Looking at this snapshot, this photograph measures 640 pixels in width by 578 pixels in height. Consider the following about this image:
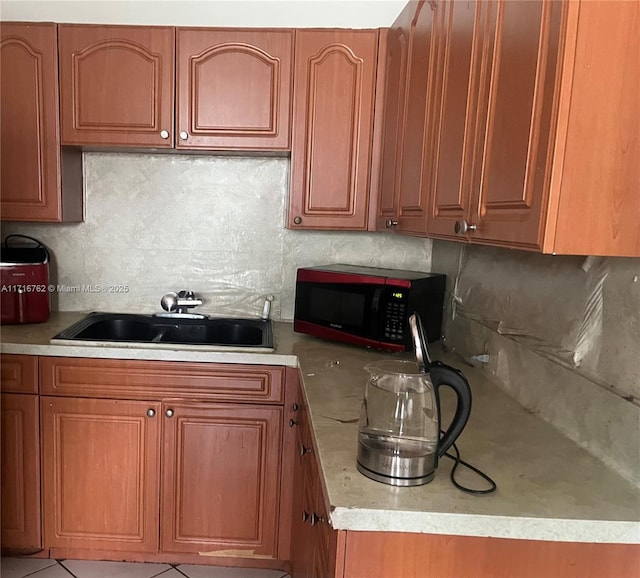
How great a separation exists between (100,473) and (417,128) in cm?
165

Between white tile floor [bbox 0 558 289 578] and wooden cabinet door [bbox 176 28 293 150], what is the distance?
162 cm

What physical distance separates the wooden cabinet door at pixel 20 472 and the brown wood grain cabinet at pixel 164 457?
4cm

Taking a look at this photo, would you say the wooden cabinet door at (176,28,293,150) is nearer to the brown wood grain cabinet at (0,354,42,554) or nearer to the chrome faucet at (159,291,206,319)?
the chrome faucet at (159,291,206,319)

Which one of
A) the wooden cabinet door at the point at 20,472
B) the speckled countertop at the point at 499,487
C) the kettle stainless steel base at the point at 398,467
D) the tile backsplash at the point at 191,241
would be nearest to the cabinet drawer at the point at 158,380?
the wooden cabinet door at the point at 20,472

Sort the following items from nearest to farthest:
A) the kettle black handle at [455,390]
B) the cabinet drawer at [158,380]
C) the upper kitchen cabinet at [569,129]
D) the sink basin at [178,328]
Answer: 1. the upper kitchen cabinet at [569,129]
2. the kettle black handle at [455,390]
3. the cabinet drawer at [158,380]
4. the sink basin at [178,328]

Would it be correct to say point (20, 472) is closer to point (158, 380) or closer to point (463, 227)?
point (158, 380)

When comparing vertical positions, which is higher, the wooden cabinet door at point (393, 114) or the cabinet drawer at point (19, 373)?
the wooden cabinet door at point (393, 114)

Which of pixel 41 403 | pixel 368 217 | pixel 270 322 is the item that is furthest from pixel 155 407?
pixel 368 217

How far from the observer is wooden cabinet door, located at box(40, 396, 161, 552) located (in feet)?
6.58

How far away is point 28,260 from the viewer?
2.31m

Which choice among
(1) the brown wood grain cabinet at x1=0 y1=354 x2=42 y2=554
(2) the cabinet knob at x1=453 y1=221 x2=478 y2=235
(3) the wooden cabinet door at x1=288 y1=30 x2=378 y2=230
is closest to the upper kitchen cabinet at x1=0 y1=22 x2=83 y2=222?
(1) the brown wood grain cabinet at x1=0 y1=354 x2=42 y2=554

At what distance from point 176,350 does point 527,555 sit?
4.42ft

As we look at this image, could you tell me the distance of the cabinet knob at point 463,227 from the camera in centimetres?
122

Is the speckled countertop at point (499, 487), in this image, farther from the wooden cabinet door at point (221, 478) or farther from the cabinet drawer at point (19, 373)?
the cabinet drawer at point (19, 373)
